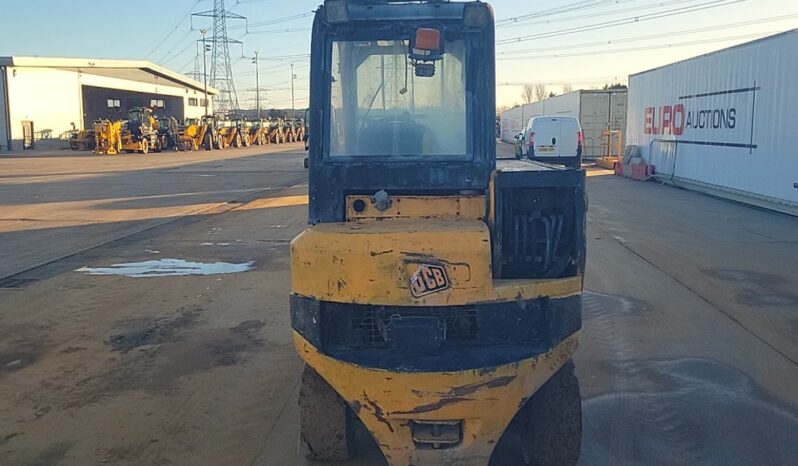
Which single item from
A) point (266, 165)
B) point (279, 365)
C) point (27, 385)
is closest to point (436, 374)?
point (279, 365)

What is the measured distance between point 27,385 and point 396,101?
388 cm

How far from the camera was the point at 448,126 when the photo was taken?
4824 mm

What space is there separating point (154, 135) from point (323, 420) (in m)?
54.0

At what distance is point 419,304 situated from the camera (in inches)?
152

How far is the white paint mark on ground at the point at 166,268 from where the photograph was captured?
422 inches

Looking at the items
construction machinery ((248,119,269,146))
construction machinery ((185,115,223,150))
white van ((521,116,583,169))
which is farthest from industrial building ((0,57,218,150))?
white van ((521,116,583,169))

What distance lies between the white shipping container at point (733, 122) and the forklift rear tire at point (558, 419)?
46.7ft

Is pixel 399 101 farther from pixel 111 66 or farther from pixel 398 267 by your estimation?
pixel 111 66

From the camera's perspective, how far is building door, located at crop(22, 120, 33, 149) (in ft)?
191

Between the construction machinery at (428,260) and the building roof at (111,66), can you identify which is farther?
the building roof at (111,66)

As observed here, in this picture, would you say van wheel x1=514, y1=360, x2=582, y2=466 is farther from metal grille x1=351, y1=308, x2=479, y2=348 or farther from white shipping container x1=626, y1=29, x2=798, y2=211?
white shipping container x1=626, y1=29, x2=798, y2=211

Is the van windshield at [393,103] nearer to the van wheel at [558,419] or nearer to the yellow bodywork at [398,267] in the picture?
the yellow bodywork at [398,267]

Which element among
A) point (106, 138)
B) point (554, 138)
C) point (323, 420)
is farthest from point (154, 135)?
point (323, 420)

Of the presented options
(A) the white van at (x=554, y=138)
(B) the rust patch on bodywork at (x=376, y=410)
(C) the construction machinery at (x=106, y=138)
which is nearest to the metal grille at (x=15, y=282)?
(B) the rust patch on bodywork at (x=376, y=410)
